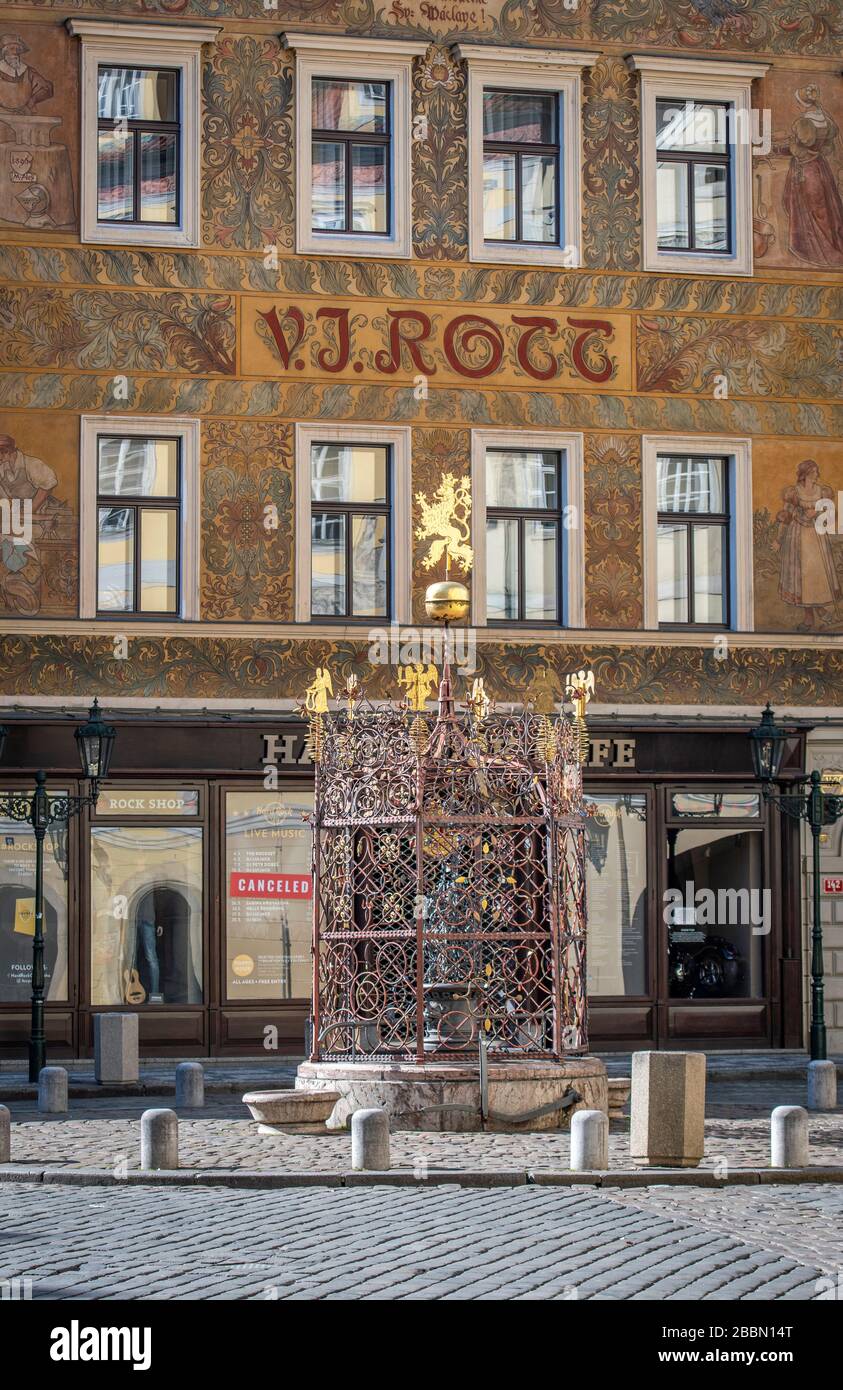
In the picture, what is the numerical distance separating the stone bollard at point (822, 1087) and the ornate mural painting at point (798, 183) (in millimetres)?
10441

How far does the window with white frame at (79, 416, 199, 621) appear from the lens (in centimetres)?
2677

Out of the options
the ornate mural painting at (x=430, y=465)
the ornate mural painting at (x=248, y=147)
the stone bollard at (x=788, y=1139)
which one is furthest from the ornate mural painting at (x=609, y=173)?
the stone bollard at (x=788, y=1139)

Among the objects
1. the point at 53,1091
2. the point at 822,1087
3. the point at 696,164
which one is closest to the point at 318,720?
the point at 53,1091

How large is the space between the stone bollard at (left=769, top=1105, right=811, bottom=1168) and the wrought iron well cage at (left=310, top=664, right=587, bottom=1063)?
3005 millimetres

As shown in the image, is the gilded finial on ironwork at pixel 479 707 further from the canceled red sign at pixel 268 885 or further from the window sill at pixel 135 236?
the window sill at pixel 135 236

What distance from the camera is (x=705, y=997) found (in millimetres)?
27953

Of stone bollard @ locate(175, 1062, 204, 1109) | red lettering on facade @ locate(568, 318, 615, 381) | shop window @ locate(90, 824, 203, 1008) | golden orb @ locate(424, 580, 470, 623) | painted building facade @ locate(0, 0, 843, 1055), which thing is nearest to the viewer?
golden orb @ locate(424, 580, 470, 623)

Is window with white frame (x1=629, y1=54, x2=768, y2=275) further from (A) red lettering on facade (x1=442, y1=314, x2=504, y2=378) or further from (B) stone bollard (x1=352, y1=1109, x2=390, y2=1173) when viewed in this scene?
(B) stone bollard (x1=352, y1=1109, x2=390, y2=1173)

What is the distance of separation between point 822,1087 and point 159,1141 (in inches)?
292

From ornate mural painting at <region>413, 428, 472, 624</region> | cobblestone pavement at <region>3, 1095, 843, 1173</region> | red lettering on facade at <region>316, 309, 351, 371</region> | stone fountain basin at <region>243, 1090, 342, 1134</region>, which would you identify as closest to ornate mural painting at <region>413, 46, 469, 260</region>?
red lettering on facade at <region>316, 309, 351, 371</region>

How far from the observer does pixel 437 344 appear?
27.6 metres
